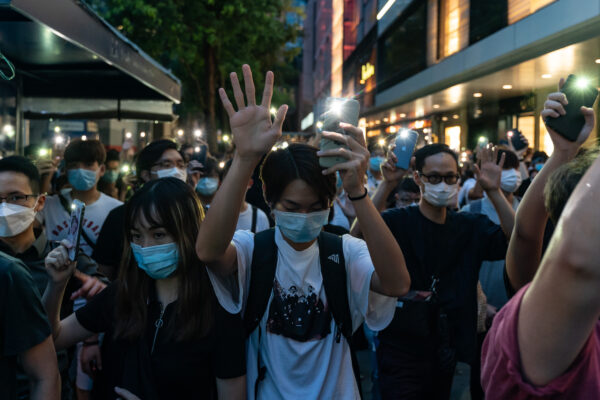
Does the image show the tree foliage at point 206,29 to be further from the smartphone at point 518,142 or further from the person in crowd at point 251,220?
the person in crowd at point 251,220

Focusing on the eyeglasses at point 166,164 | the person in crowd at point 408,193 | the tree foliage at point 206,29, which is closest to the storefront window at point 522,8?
the person in crowd at point 408,193

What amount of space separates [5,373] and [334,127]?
1.53m

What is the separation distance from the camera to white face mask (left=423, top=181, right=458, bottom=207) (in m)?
3.76

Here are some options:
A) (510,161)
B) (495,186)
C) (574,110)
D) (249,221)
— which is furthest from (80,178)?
(510,161)

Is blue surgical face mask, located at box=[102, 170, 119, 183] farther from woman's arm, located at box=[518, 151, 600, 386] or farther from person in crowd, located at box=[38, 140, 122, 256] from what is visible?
woman's arm, located at box=[518, 151, 600, 386]

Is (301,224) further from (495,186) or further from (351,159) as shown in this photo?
(495,186)

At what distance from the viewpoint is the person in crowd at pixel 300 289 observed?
7.65 ft

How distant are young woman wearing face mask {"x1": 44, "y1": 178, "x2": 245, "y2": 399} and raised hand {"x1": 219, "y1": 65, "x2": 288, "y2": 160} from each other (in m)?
0.60

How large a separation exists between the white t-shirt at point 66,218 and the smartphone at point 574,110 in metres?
3.40

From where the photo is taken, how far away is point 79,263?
327cm

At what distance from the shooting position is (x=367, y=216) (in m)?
2.14

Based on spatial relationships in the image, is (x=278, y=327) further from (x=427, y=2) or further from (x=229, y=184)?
(x=427, y=2)

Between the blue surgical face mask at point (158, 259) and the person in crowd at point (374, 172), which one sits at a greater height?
the person in crowd at point (374, 172)

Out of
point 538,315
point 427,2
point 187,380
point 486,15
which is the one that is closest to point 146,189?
point 187,380
